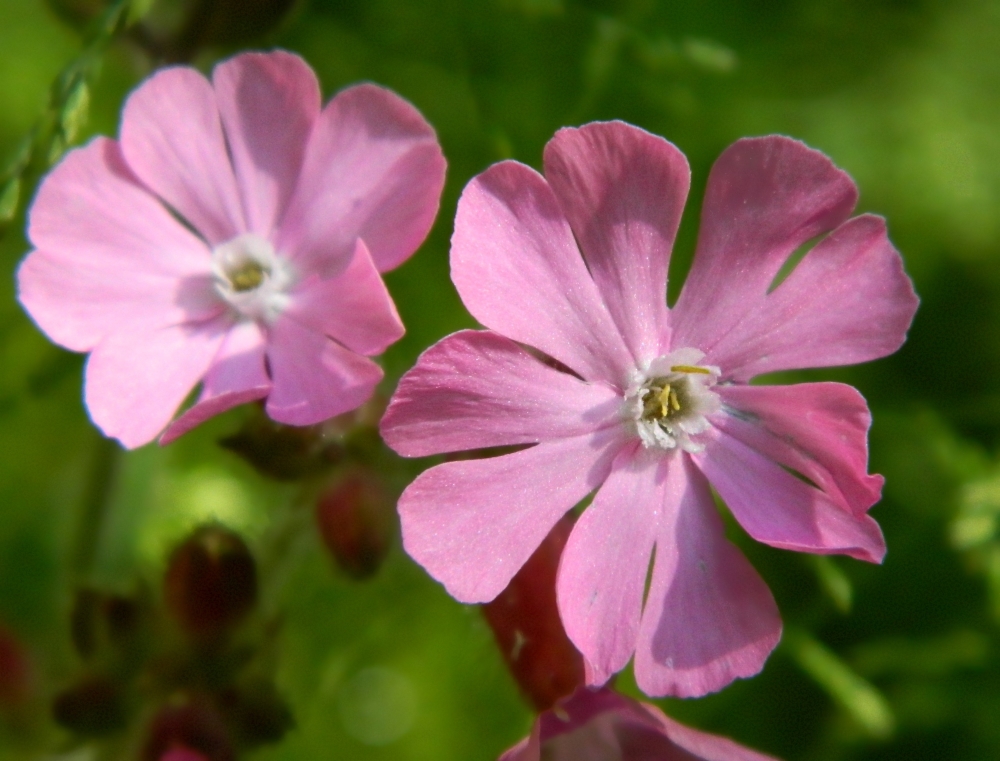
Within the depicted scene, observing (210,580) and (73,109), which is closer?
(73,109)

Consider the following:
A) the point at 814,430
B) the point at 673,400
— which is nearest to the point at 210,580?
the point at 673,400

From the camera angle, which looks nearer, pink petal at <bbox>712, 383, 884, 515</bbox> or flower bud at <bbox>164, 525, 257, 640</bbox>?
pink petal at <bbox>712, 383, 884, 515</bbox>

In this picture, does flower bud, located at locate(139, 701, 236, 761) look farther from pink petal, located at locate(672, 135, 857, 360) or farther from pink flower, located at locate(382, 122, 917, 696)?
pink petal, located at locate(672, 135, 857, 360)

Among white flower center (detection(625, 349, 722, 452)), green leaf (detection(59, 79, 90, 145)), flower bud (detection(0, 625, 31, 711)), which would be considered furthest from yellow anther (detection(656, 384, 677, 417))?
flower bud (detection(0, 625, 31, 711))

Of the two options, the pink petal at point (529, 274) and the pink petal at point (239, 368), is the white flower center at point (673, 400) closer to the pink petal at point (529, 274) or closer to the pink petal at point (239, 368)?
the pink petal at point (529, 274)

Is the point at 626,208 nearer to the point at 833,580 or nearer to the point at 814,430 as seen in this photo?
the point at 814,430

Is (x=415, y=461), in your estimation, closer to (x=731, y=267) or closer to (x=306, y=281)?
(x=306, y=281)

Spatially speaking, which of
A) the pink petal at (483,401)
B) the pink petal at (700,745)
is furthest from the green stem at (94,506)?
the pink petal at (700,745)
